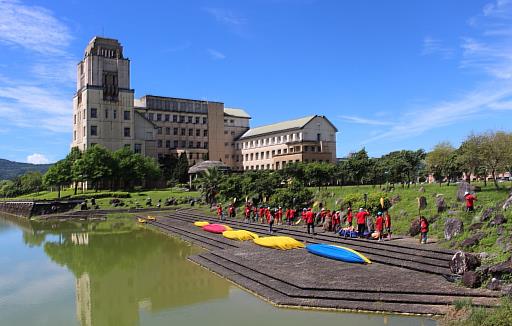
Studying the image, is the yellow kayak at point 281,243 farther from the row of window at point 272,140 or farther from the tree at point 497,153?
the row of window at point 272,140

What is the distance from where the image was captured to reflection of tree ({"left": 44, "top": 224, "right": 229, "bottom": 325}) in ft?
46.2

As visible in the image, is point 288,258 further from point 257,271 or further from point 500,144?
point 500,144

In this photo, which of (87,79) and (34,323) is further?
(87,79)

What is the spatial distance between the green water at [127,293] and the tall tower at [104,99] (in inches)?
2041

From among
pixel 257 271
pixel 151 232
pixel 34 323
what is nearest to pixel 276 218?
pixel 151 232

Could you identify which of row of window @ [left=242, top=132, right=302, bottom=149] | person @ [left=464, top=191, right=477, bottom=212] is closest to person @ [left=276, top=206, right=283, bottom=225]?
person @ [left=464, top=191, right=477, bottom=212]

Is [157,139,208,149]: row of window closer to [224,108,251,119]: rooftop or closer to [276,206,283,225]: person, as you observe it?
[224,108,251,119]: rooftop

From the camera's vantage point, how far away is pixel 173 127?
9556 cm

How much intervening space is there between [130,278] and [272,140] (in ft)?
240

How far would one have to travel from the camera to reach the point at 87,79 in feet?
253

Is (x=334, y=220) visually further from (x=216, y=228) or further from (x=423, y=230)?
(x=216, y=228)

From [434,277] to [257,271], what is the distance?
21.1 ft

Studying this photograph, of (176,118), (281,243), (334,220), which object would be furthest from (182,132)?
(281,243)

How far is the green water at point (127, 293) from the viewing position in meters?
12.5
